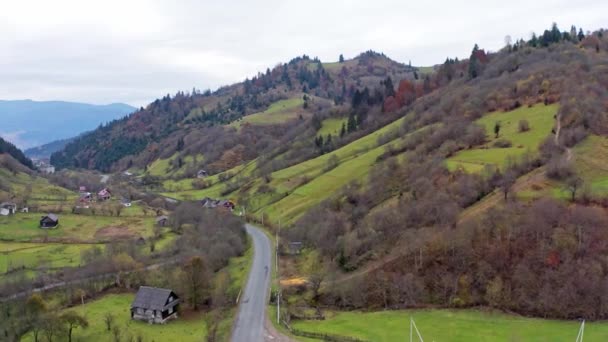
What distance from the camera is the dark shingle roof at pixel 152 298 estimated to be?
6209 centimetres

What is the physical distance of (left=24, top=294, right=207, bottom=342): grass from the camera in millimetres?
57125

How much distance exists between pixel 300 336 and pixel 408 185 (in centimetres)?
4085

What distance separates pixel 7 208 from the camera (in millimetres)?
127562

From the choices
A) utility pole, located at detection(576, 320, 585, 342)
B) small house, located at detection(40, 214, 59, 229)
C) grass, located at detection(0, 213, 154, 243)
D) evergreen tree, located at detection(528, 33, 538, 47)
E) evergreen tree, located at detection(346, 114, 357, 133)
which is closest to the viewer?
utility pole, located at detection(576, 320, 585, 342)

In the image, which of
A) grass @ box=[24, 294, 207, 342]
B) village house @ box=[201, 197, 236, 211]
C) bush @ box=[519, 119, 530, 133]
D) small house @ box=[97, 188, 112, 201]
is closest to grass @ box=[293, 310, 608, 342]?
grass @ box=[24, 294, 207, 342]

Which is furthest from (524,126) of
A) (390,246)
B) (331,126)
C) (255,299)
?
(331,126)

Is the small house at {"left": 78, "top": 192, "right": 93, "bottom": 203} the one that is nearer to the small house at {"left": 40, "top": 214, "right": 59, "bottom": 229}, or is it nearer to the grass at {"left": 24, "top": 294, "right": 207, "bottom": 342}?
the small house at {"left": 40, "top": 214, "right": 59, "bottom": 229}

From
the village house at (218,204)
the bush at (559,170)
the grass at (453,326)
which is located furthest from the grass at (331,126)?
the grass at (453,326)

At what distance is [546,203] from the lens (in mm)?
61406

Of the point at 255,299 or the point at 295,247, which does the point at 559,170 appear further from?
the point at 255,299

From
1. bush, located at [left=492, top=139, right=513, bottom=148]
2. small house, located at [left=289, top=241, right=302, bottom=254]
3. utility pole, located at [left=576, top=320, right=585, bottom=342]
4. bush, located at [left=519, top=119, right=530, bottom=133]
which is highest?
bush, located at [left=519, top=119, right=530, bottom=133]

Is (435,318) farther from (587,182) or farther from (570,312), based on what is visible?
(587,182)

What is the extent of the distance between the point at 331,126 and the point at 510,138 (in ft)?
316

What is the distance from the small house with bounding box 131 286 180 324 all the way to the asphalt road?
896cm
